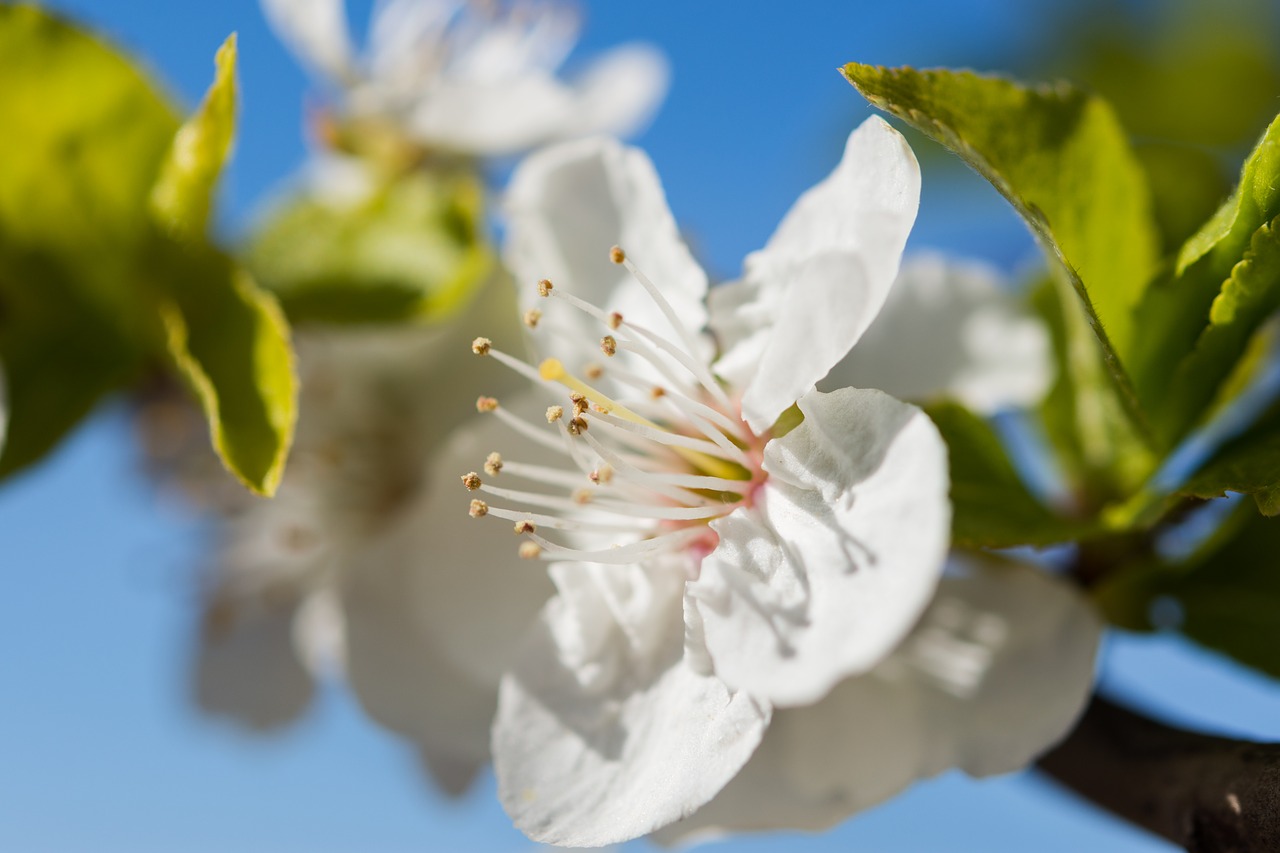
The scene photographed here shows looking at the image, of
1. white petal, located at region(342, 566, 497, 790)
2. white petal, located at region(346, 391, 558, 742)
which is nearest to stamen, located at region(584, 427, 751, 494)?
white petal, located at region(346, 391, 558, 742)

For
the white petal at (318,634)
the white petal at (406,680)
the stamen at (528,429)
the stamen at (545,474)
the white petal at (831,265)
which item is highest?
the white petal at (831,265)

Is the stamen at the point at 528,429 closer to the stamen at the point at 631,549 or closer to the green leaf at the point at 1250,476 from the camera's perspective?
the stamen at the point at 631,549

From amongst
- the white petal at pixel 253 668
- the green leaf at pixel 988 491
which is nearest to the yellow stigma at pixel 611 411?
the green leaf at pixel 988 491

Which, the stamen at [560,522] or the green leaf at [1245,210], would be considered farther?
the stamen at [560,522]

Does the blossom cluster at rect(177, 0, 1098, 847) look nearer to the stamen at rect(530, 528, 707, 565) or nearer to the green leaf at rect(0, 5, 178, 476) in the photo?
the stamen at rect(530, 528, 707, 565)

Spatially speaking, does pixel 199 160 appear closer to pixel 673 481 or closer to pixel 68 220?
pixel 68 220

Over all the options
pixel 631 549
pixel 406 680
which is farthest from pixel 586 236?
pixel 406 680

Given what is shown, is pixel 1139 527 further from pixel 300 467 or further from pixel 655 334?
pixel 300 467
